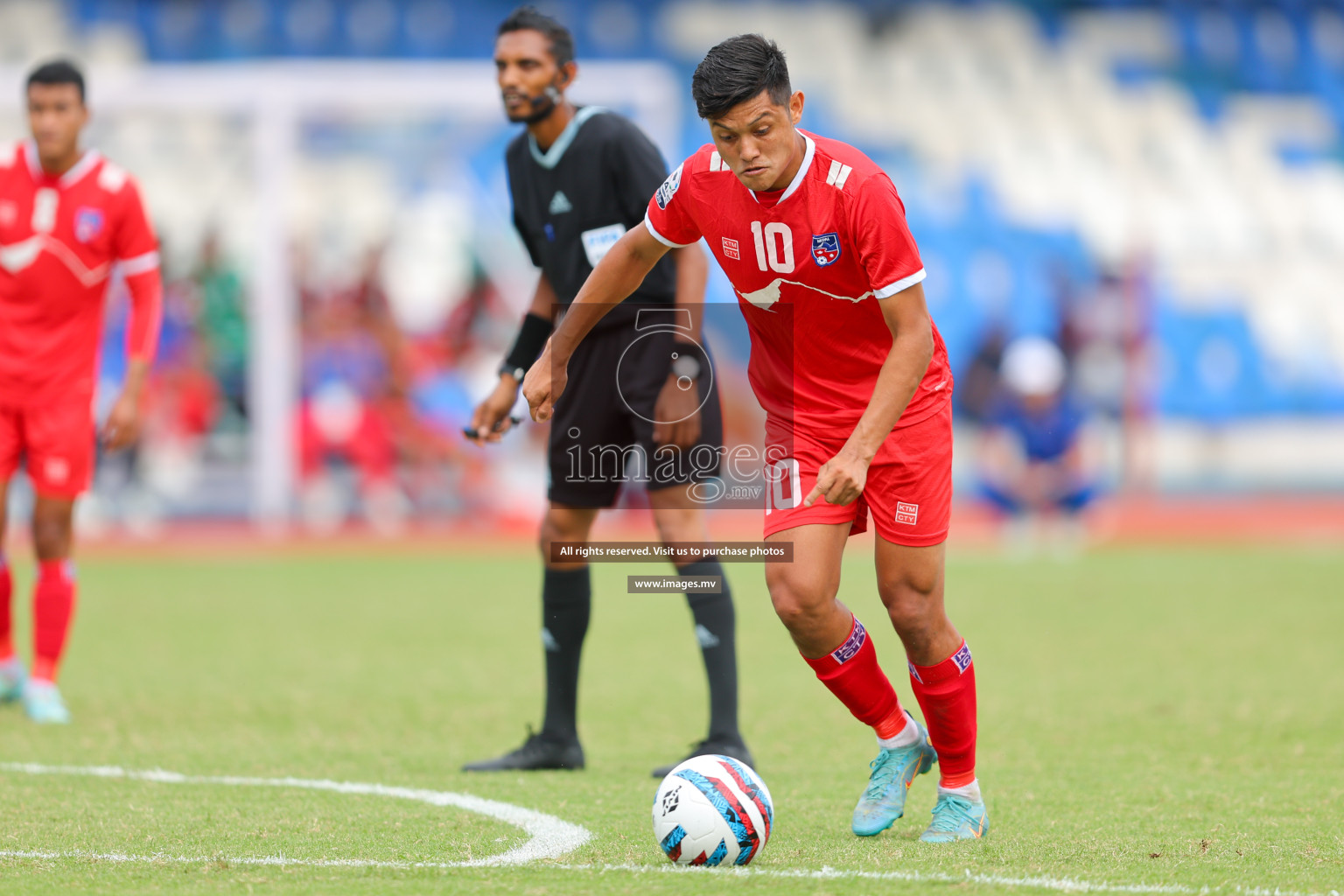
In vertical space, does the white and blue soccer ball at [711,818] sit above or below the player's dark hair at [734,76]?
below

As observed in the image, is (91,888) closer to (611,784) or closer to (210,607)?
(611,784)

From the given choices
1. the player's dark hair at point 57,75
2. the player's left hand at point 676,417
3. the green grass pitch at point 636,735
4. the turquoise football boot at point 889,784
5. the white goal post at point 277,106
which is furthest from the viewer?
the white goal post at point 277,106

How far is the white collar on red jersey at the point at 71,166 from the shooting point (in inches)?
265

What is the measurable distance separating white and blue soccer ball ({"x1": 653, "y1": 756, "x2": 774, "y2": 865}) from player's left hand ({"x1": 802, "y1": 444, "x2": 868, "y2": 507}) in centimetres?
76

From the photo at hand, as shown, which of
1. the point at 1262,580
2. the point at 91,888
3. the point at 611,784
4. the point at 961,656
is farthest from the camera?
the point at 1262,580

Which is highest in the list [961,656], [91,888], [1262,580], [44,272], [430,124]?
[430,124]

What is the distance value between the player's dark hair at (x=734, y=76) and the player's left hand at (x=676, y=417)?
1.48 meters

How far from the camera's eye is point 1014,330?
2067 cm

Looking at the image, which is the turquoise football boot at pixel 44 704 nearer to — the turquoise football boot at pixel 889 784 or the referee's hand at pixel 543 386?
the referee's hand at pixel 543 386

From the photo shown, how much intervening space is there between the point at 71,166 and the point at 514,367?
240 centimetres

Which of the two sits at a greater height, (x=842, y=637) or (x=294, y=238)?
(x=294, y=238)

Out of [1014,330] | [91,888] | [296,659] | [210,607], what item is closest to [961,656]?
[91,888]

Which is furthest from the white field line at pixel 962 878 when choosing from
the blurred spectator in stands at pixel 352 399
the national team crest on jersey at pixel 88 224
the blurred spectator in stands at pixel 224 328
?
the blurred spectator in stands at pixel 224 328

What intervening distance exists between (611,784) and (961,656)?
4.40 feet
